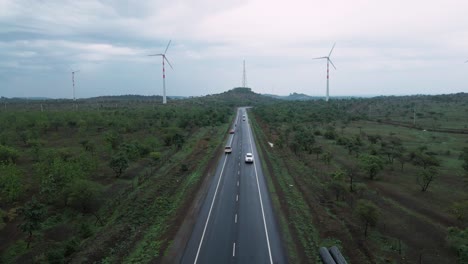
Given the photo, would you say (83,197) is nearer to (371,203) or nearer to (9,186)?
(9,186)

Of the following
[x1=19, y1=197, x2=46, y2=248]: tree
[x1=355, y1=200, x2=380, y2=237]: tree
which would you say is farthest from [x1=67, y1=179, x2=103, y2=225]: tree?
[x1=355, y1=200, x2=380, y2=237]: tree

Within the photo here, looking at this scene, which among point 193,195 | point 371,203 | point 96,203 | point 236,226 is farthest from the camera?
point 96,203

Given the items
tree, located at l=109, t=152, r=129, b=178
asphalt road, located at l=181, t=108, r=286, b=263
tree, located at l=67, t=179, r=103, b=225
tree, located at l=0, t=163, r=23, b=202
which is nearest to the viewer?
asphalt road, located at l=181, t=108, r=286, b=263

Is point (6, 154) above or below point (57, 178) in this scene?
above

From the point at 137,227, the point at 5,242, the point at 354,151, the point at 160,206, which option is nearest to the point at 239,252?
the point at 137,227

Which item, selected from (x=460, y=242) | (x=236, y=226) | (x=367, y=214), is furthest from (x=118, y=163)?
(x=460, y=242)

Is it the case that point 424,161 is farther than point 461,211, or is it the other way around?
point 424,161

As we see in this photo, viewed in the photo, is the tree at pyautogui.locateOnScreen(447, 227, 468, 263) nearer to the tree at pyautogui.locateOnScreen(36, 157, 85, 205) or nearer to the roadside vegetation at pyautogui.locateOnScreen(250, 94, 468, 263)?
the roadside vegetation at pyautogui.locateOnScreen(250, 94, 468, 263)

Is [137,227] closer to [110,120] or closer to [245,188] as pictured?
[245,188]
